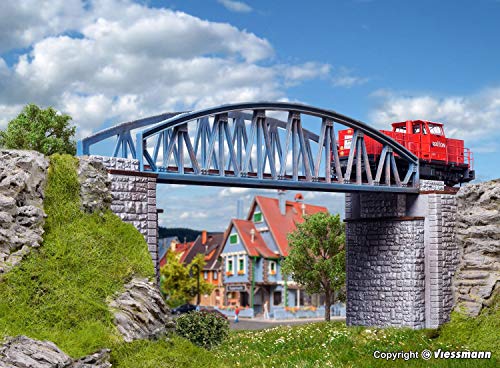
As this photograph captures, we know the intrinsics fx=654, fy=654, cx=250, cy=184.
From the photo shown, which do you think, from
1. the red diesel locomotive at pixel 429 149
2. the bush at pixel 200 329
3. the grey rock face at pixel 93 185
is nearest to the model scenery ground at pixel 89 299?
the grey rock face at pixel 93 185

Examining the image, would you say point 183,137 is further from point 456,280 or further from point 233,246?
point 233,246

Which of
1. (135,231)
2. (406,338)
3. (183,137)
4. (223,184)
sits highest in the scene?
(183,137)

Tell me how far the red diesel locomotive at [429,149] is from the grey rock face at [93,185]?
47.9 ft

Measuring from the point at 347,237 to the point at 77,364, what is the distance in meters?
19.6

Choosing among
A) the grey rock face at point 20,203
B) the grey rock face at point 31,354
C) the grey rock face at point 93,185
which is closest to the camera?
the grey rock face at point 31,354


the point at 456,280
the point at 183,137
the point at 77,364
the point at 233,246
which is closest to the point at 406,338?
the point at 456,280

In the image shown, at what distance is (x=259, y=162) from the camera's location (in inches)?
1016

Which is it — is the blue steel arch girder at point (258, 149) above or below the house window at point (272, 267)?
above

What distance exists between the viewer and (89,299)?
18.3 meters

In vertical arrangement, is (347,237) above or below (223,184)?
below

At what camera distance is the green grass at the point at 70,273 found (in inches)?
670

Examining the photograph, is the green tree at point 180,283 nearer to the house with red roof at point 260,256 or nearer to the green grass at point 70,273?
the house with red roof at point 260,256

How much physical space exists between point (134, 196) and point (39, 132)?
A: 1239 centimetres

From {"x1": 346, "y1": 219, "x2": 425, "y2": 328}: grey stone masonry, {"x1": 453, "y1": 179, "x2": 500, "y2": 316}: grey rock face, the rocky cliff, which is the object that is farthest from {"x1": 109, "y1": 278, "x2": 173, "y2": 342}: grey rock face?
{"x1": 453, "y1": 179, "x2": 500, "y2": 316}: grey rock face
